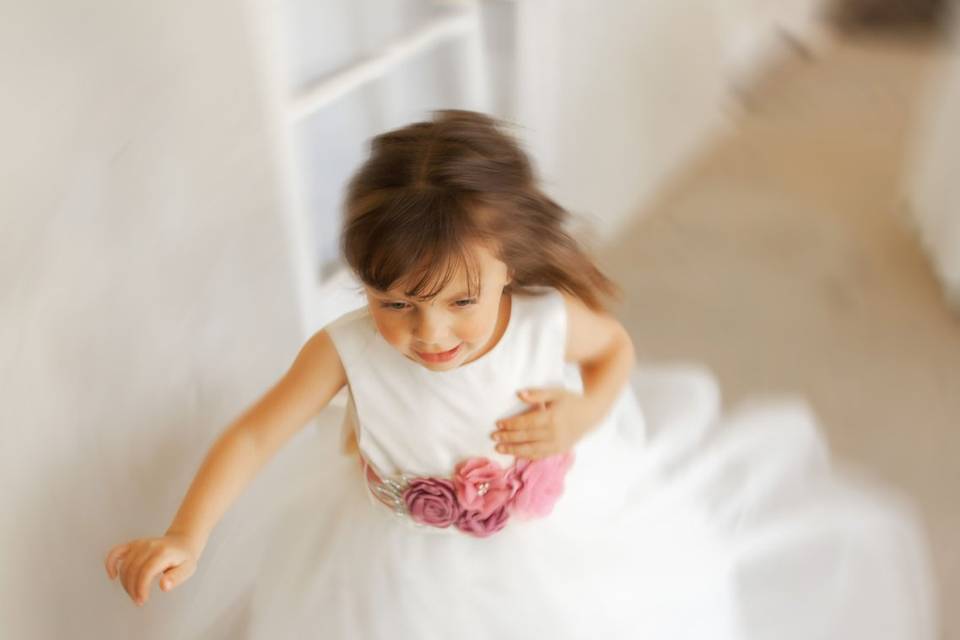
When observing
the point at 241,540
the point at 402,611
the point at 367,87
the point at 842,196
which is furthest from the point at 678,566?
the point at 842,196

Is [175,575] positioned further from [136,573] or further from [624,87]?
[624,87]

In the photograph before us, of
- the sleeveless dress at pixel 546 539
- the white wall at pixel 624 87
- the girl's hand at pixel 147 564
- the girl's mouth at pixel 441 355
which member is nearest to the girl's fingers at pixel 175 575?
the girl's hand at pixel 147 564

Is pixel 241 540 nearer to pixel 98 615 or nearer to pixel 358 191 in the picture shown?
pixel 98 615

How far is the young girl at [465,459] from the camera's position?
0.69 metres

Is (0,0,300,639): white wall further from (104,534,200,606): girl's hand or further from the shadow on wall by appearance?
the shadow on wall

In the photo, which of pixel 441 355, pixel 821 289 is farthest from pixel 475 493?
pixel 821 289

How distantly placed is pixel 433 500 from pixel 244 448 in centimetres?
17

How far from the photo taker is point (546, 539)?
2.76 ft

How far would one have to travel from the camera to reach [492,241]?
0.70m

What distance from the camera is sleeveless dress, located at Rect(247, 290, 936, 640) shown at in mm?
800

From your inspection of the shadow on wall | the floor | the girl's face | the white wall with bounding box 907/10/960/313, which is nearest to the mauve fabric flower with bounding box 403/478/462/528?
the girl's face

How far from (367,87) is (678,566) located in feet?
2.59

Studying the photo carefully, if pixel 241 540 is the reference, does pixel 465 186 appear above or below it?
above

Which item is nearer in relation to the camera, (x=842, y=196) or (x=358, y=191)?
(x=358, y=191)
